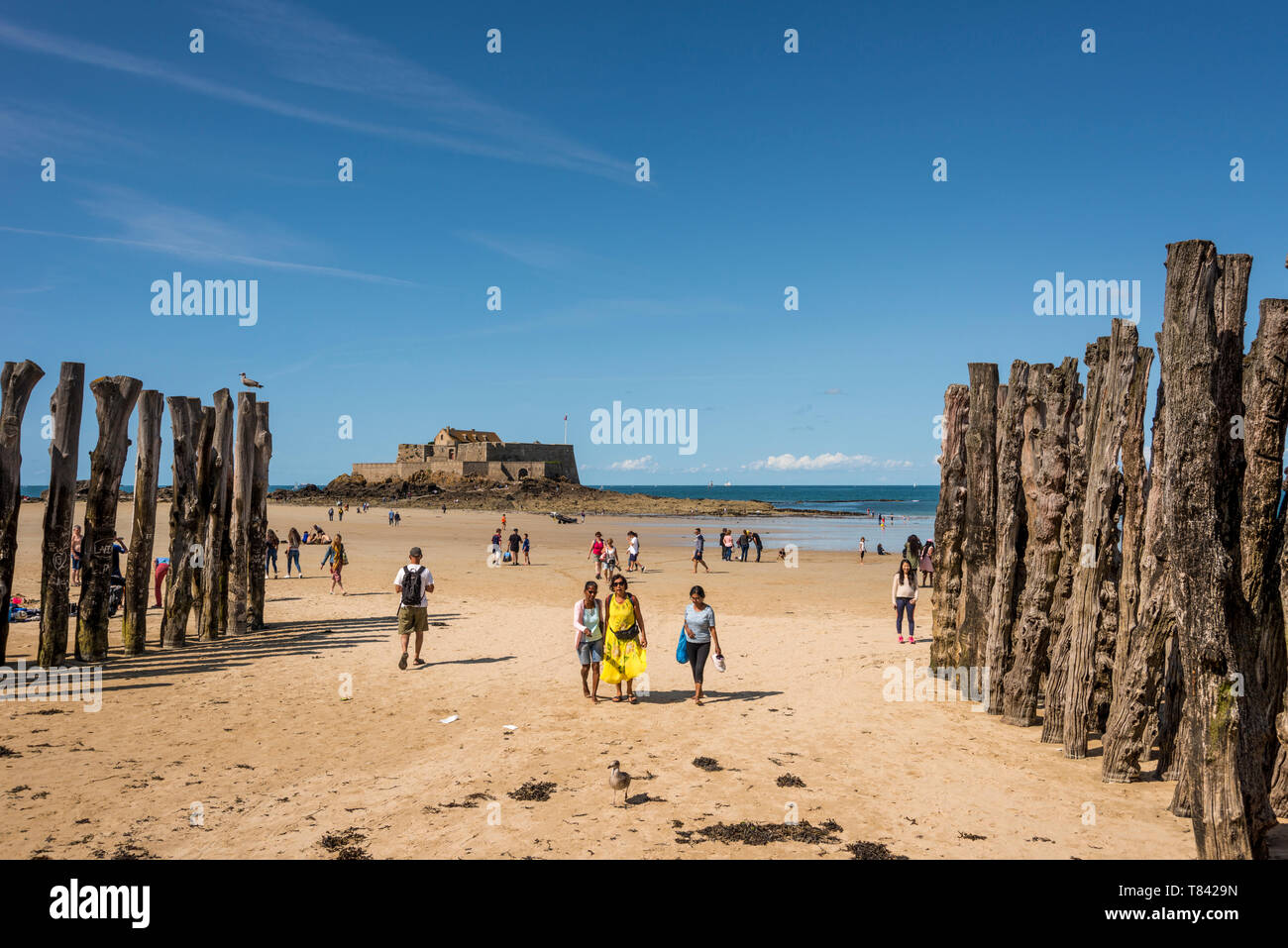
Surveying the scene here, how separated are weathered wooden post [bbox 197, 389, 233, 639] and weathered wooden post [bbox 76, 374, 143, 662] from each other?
2.04m

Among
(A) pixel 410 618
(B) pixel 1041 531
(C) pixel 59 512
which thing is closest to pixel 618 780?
(B) pixel 1041 531

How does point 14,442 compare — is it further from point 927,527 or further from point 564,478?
point 564,478

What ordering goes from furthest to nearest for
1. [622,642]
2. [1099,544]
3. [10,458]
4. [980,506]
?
1. [980,506]
2. [10,458]
3. [622,642]
4. [1099,544]

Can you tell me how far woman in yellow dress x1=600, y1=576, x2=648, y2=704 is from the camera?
36.2 ft

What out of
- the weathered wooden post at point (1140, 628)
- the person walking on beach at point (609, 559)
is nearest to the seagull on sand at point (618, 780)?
the weathered wooden post at point (1140, 628)

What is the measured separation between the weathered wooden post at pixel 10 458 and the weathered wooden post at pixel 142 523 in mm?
1817

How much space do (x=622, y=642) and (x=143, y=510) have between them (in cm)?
833

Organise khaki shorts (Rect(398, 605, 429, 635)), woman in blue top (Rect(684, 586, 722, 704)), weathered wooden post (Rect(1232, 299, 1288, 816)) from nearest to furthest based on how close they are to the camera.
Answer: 1. weathered wooden post (Rect(1232, 299, 1288, 816))
2. woman in blue top (Rect(684, 586, 722, 704))
3. khaki shorts (Rect(398, 605, 429, 635))

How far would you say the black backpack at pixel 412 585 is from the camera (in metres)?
13.0

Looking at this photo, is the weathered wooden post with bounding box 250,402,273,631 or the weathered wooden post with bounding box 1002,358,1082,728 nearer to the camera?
the weathered wooden post with bounding box 1002,358,1082,728

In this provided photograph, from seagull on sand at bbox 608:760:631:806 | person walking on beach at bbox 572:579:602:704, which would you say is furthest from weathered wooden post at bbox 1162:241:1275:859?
person walking on beach at bbox 572:579:602:704

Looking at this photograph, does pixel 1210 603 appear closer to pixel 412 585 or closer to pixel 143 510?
pixel 412 585

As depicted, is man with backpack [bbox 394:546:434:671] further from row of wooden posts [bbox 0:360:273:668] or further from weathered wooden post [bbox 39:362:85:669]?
weathered wooden post [bbox 39:362:85:669]

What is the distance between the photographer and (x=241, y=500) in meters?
15.6
